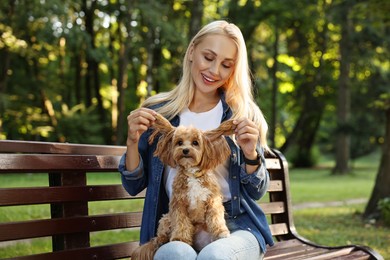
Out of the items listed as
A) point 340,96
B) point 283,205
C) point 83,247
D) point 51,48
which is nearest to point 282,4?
point 340,96

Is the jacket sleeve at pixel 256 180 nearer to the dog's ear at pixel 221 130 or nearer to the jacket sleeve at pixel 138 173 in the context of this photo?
the dog's ear at pixel 221 130

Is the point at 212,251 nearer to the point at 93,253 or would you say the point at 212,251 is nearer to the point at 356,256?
the point at 93,253

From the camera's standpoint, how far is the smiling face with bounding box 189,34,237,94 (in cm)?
359

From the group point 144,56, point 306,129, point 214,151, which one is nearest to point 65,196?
point 214,151

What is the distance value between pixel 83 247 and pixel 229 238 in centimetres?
104

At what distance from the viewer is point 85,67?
32.6 m

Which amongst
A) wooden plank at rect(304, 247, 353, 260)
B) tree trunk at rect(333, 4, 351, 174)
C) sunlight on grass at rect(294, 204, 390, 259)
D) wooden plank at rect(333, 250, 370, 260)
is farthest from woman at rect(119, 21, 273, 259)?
tree trunk at rect(333, 4, 351, 174)

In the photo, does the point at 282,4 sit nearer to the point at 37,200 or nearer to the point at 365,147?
the point at 365,147

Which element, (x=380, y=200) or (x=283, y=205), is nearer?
(x=283, y=205)

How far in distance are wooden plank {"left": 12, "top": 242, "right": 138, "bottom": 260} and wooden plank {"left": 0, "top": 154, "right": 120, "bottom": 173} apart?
501 millimetres

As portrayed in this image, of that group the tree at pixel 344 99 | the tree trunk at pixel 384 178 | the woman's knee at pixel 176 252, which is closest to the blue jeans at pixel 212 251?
the woman's knee at pixel 176 252

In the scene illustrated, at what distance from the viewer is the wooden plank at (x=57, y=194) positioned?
10.7 feet

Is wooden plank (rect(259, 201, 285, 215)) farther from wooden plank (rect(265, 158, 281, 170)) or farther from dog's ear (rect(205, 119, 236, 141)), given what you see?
dog's ear (rect(205, 119, 236, 141))

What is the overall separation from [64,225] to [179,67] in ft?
68.6
